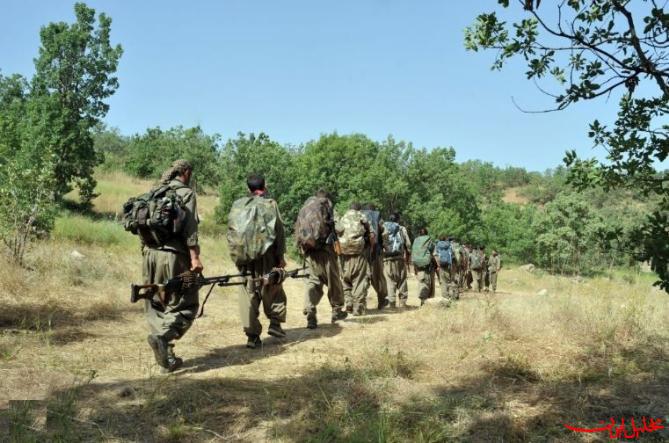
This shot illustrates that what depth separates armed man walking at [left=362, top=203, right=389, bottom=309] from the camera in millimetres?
9412

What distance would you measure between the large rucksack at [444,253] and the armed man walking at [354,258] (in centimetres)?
361

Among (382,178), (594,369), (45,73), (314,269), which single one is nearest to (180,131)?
(382,178)

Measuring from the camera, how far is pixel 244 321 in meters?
5.92

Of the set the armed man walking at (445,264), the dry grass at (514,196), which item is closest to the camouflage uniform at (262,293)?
the armed man walking at (445,264)

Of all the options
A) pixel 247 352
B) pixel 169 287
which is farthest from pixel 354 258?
pixel 169 287

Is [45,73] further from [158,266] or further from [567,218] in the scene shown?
[567,218]

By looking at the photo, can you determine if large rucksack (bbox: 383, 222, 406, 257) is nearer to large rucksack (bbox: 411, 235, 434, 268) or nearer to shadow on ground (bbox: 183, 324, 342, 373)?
large rucksack (bbox: 411, 235, 434, 268)

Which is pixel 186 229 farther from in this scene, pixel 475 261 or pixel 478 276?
pixel 478 276

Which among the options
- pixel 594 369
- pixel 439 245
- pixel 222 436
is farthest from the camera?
pixel 439 245

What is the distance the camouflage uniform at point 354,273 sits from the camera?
8.55 m

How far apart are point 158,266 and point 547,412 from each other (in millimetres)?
3455

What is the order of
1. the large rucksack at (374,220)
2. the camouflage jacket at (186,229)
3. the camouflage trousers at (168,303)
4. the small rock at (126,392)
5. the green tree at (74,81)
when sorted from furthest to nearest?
the green tree at (74,81)
the large rucksack at (374,220)
the camouflage jacket at (186,229)
the camouflage trousers at (168,303)
the small rock at (126,392)

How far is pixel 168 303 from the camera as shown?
4.82 meters

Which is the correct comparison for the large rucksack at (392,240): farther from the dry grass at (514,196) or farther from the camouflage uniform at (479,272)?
the dry grass at (514,196)
